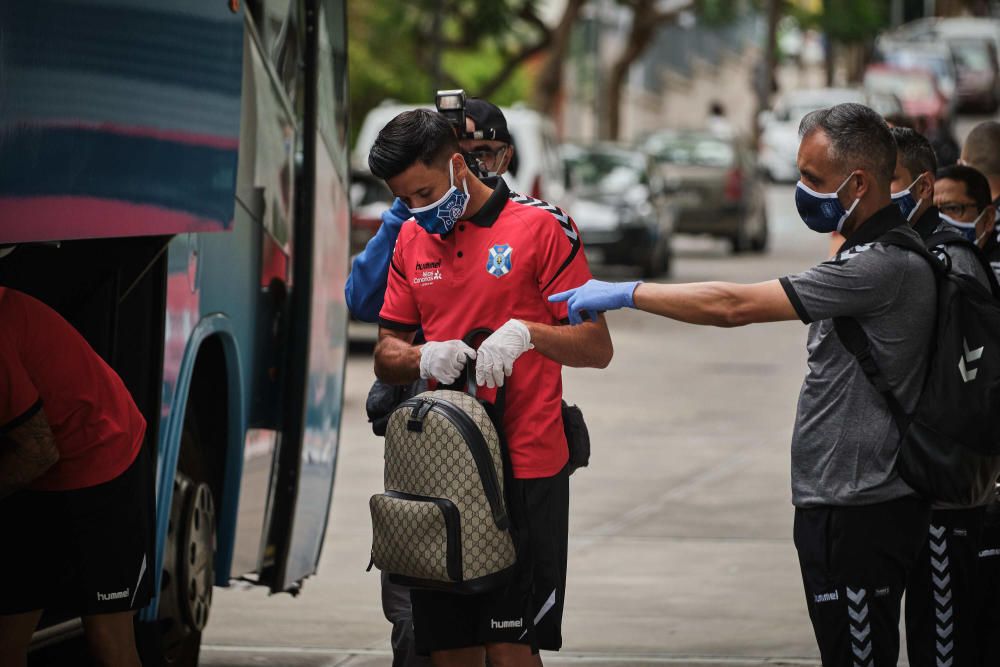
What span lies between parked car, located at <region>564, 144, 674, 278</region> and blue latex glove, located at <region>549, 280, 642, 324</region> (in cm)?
1796

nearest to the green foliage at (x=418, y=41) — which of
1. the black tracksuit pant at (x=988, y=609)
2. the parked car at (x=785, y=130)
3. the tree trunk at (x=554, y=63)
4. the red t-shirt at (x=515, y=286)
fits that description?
the tree trunk at (x=554, y=63)

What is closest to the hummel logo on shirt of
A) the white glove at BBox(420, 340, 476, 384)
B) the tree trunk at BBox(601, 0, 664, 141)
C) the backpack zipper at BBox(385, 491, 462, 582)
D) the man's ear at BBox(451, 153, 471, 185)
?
the backpack zipper at BBox(385, 491, 462, 582)

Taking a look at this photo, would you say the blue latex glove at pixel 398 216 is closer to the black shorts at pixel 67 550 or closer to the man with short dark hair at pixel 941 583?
the black shorts at pixel 67 550

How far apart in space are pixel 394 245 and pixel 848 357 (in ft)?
4.70

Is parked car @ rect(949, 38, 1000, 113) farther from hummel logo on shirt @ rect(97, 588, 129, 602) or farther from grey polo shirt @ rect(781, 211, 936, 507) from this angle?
hummel logo on shirt @ rect(97, 588, 129, 602)

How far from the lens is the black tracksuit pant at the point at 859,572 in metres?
4.76

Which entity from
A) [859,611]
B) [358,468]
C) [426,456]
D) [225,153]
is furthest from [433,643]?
[358,468]

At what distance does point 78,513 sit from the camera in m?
4.86

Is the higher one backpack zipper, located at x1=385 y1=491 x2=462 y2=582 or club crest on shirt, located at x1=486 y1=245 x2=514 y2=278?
club crest on shirt, located at x1=486 y1=245 x2=514 y2=278

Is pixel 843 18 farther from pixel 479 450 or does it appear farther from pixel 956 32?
pixel 479 450

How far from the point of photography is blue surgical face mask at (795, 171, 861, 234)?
4734 mm

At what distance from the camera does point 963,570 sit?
19.2 feet

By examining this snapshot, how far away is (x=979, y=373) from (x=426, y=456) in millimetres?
1297

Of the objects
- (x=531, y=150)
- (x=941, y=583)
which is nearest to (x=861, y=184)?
(x=941, y=583)
